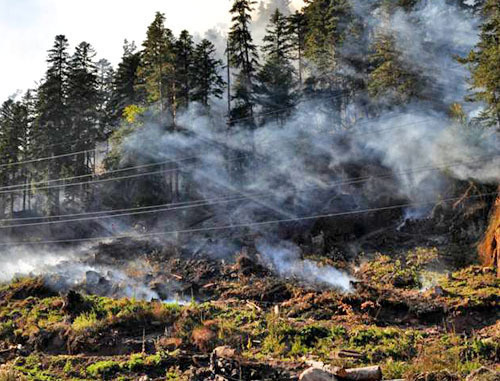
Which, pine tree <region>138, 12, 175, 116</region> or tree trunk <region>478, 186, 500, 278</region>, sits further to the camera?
pine tree <region>138, 12, 175, 116</region>

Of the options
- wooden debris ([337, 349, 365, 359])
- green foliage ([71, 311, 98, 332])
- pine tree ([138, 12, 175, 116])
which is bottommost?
wooden debris ([337, 349, 365, 359])

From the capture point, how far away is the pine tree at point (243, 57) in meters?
32.2

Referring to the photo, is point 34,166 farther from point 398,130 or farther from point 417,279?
point 417,279

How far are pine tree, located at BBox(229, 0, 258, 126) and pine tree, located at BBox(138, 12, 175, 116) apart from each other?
5.33 meters

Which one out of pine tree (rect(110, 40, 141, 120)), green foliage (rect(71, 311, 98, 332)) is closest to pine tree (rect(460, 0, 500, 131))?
green foliage (rect(71, 311, 98, 332))

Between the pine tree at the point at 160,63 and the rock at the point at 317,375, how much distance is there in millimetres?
27165

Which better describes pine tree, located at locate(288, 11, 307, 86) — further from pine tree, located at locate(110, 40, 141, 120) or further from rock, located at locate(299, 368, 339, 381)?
rock, located at locate(299, 368, 339, 381)

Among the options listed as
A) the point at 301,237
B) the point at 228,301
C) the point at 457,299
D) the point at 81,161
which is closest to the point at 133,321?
the point at 228,301

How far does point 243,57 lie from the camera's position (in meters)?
33.3

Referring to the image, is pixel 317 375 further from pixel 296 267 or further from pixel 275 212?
pixel 275 212

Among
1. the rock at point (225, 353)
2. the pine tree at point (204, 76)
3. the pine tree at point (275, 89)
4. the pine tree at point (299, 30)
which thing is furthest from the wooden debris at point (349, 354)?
the pine tree at point (299, 30)

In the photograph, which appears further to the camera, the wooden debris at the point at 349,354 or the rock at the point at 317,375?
the wooden debris at the point at 349,354

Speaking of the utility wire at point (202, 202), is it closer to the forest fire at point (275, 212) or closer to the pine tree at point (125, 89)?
the forest fire at point (275, 212)

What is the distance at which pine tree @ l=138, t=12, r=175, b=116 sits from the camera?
1254 inches
